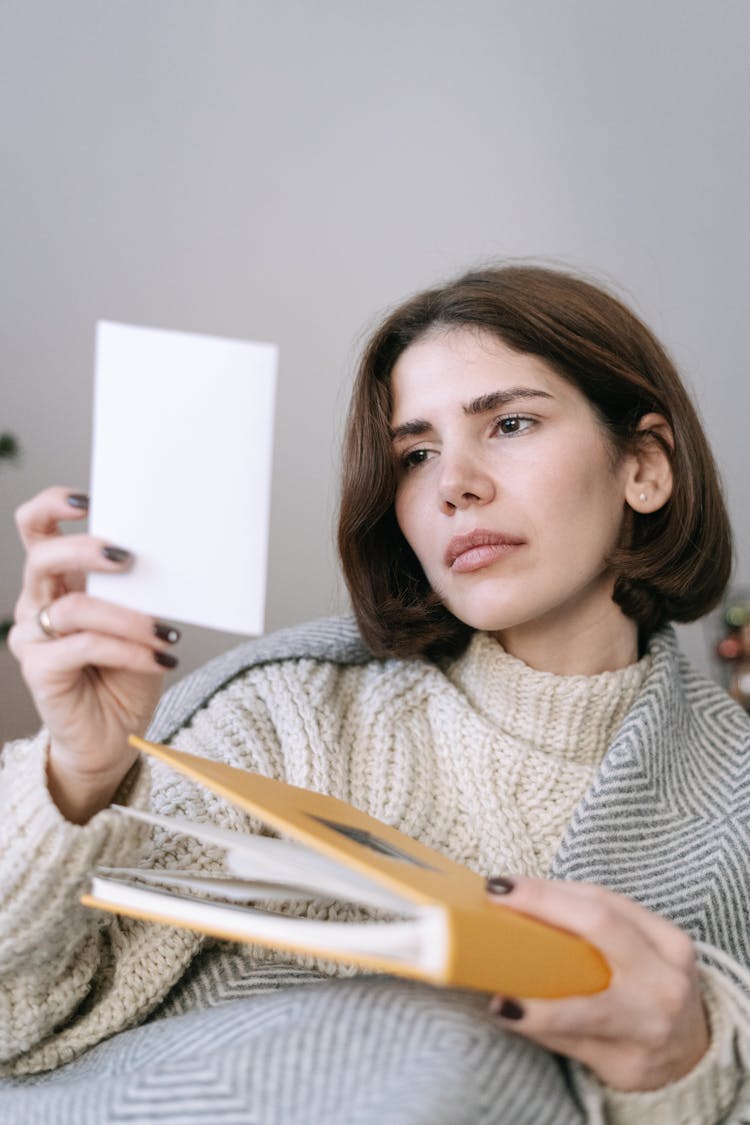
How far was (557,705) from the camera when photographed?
1.26m

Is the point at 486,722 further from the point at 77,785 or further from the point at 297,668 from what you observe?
the point at 77,785

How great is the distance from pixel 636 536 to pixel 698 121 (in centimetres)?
143

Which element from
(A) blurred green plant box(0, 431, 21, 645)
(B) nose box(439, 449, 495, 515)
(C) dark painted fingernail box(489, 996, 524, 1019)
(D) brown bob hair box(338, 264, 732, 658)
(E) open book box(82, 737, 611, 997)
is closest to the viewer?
(E) open book box(82, 737, 611, 997)

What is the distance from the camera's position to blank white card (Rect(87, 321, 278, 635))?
75cm

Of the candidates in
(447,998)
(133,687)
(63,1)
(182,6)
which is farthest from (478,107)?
(447,998)

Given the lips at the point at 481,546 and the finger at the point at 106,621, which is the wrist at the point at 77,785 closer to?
the finger at the point at 106,621

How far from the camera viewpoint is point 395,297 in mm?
2389

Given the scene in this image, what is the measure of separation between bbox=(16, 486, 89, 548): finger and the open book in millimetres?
187

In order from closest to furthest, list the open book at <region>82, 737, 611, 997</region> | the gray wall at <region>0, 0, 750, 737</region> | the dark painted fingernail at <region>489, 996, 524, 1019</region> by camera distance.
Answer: the open book at <region>82, 737, 611, 997</region>
the dark painted fingernail at <region>489, 996, 524, 1019</region>
the gray wall at <region>0, 0, 750, 737</region>

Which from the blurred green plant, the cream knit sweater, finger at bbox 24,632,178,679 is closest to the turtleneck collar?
the cream knit sweater

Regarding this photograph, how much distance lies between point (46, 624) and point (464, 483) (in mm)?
481

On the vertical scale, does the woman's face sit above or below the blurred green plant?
above

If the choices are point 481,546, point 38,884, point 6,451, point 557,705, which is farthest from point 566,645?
point 6,451

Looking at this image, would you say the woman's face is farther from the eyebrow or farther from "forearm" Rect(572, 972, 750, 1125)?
"forearm" Rect(572, 972, 750, 1125)
